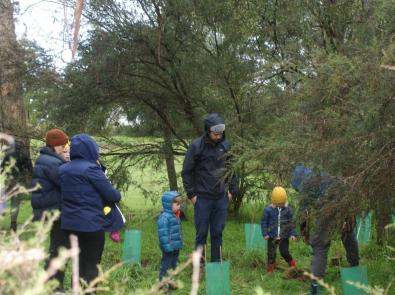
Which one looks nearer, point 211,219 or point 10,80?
point 211,219

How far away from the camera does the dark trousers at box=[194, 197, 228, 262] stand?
5.67 metres

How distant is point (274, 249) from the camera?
19.4 feet

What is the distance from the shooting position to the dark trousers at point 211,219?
18.6 ft

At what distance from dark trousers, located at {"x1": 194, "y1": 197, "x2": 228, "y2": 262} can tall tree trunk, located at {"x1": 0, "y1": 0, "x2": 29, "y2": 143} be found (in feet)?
12.3

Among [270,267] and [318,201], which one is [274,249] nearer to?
[270,267]

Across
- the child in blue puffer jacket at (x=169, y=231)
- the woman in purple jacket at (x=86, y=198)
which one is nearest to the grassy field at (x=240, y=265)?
the child in blue puffer jacket at (x=169, y=231)

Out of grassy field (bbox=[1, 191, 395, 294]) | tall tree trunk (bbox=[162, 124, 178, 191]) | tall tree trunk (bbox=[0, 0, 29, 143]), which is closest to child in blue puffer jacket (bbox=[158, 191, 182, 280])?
grassy field (bbox=[1, 191, 395, 294])

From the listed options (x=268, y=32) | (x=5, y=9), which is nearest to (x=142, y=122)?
A: (x=268, y=32)

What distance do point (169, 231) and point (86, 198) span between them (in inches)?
44.8

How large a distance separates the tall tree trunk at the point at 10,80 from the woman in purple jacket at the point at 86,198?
14.0 ft

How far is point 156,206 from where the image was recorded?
895 centimetres

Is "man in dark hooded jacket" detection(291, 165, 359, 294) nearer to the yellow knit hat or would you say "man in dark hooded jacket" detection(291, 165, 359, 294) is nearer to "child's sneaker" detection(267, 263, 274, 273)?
the yellow knit hat

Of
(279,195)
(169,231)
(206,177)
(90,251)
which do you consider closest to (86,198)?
(90,251)

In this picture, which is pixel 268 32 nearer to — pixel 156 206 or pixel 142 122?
pixel 142 122
